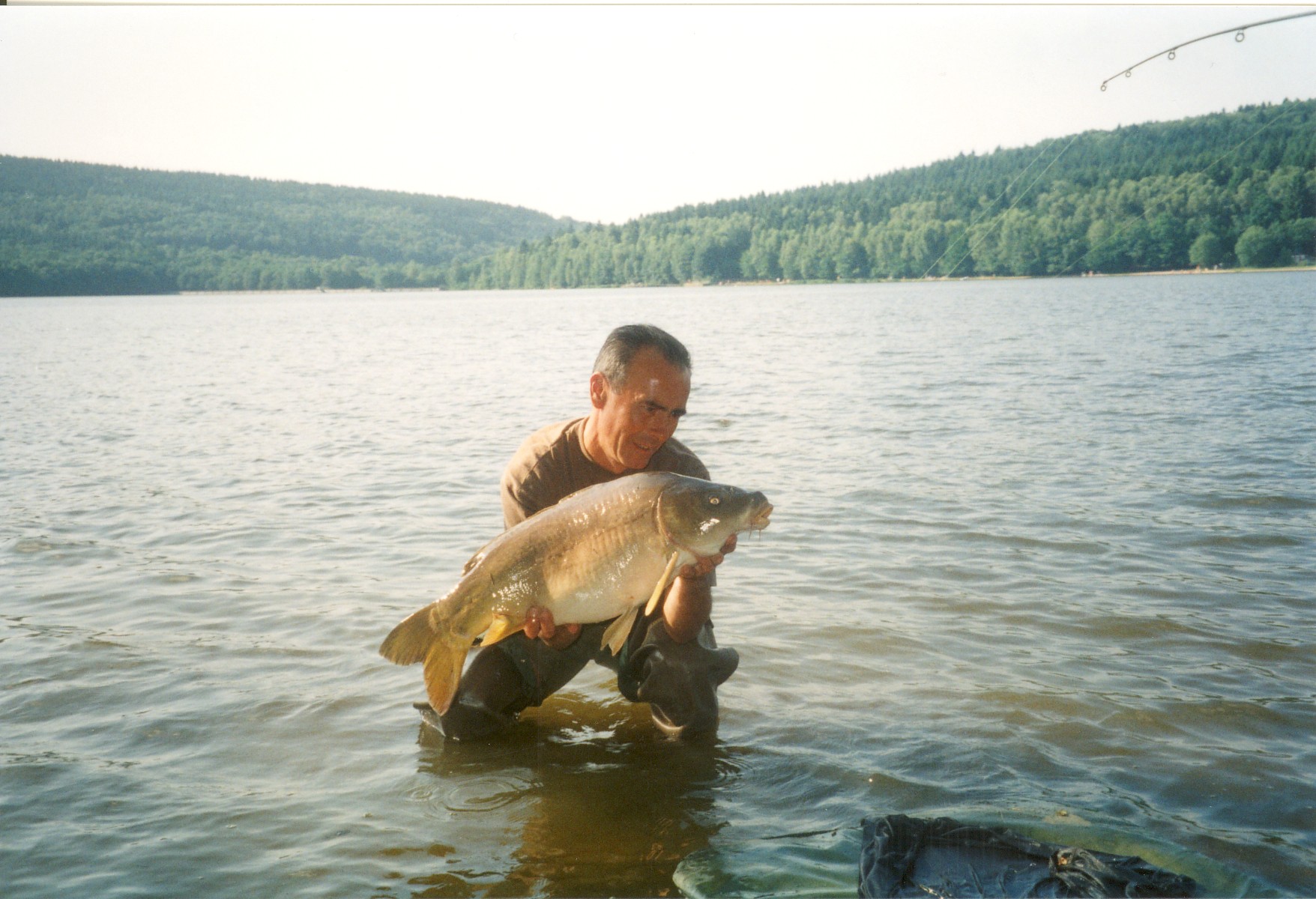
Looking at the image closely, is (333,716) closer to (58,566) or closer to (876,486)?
(58,566)

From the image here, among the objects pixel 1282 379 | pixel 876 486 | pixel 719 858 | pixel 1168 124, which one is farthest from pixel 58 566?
pixel 1282 379

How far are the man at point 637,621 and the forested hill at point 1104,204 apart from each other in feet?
12.2

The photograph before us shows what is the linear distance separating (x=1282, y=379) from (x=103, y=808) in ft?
55.9

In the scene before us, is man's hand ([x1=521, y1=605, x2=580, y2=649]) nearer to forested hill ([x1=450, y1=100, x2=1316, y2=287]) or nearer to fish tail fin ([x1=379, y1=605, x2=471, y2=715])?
fish tail fin ([x1=379, y1=605, x2=471, y2=715])

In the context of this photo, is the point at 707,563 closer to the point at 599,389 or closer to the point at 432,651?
the point at 599,389

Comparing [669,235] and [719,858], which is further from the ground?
[669,235]

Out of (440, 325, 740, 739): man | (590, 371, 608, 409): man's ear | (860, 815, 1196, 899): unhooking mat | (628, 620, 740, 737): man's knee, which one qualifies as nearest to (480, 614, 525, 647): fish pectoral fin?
(440, 325, 740, 739): man

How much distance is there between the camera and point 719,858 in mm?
3246

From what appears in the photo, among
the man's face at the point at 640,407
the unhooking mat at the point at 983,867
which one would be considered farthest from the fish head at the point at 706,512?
the unhooking mat at the point at 983,867

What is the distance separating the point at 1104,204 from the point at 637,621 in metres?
7.44

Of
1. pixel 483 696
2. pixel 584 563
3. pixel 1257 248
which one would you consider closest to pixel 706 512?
pixel 584 563

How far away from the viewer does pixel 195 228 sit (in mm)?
27250

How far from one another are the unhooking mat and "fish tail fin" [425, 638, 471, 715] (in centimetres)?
149

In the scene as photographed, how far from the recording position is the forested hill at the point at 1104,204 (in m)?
6.46
